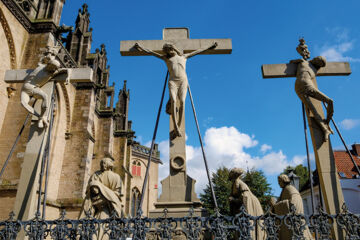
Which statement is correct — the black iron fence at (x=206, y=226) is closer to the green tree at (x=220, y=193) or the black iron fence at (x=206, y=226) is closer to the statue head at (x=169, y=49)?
the statue head at (x=169, y=49)

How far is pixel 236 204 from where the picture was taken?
13.9ft

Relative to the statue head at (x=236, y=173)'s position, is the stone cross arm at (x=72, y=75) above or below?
above

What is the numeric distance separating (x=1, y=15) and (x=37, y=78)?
27.7ft

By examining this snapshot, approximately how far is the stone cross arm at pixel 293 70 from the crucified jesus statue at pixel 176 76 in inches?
66.3

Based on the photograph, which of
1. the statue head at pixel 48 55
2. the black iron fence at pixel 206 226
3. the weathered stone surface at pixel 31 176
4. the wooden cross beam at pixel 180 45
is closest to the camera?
the black iron fence at pixel 206 226

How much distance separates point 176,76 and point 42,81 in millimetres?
2606

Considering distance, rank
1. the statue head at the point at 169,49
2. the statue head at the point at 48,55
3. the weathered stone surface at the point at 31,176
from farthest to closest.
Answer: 1. the statue head at the point at 169,49
2. the statue head at the point at 48,55
3. the weathered stone surface at the point at 31,176

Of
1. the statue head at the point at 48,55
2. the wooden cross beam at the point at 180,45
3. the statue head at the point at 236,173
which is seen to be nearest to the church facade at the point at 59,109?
the statue head at the point at 48,55

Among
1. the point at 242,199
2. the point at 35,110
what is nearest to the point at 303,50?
the point at 242,199

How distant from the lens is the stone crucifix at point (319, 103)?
466 cm

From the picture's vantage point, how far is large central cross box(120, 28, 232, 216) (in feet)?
15.2

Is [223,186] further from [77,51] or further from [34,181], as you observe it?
[34,181]

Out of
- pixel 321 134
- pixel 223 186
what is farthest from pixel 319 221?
pixel 223 186

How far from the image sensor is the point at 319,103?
5.36 metres
